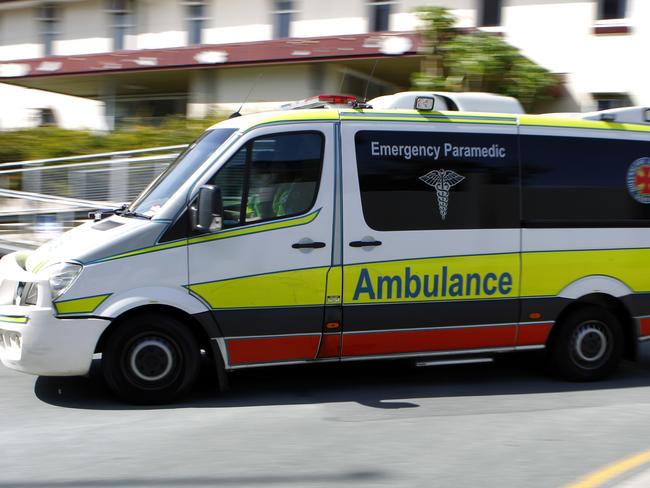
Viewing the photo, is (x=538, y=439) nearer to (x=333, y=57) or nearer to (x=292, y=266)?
(x=292, y=266)

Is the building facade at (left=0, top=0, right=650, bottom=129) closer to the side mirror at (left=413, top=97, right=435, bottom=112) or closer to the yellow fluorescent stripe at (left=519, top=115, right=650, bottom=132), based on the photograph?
the yellow fluorescent stripe at (left=519, top=115, right=650, bottom=132)

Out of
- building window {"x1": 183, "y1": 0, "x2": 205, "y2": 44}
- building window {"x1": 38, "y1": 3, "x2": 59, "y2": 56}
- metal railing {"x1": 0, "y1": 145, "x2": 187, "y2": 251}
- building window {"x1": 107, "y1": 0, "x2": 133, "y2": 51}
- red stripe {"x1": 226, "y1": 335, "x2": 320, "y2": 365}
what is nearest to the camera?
red stripe {"x1": 226, "y1": 335, "x2": 320, "y2": 365}

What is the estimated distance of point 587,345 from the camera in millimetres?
7574

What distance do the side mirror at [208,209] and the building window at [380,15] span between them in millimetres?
18024

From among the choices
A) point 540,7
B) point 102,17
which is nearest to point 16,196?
point 540,7

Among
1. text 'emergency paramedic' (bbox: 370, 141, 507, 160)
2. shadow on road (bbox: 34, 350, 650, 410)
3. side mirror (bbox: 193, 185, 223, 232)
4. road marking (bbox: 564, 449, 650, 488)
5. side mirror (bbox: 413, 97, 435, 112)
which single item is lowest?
shadow on road (bbox: 34, 350, 650, 410)

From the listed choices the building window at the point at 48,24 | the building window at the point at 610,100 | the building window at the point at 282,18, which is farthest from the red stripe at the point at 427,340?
the building window at the point at 48,24

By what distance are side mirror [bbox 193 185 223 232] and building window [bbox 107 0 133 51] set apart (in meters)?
24.2

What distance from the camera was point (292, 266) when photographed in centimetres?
656

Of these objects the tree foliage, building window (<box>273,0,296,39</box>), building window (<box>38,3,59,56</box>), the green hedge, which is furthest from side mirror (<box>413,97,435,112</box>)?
building window (<box>38,3,59,56</box>)

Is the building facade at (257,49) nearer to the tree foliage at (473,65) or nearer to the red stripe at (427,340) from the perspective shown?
the tree foliage at (473,65)

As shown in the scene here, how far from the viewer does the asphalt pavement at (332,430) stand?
491 cm

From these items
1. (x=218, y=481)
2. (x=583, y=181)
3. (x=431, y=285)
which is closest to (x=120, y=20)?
(x=583, y=181)

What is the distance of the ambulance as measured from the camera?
20.6 feet
